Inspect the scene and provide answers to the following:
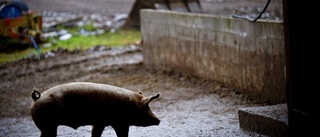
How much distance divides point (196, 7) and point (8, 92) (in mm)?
6019

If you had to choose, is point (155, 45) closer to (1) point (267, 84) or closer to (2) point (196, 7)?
(2) point (196, 7)

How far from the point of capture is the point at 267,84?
841 cm

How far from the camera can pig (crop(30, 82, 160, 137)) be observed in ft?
17.7

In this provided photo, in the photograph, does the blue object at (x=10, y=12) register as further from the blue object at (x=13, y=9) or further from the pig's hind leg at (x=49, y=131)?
the pig's hind leg at (x=49, y=131)

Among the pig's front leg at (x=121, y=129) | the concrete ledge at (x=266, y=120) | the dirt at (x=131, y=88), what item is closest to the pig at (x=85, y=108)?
the pig's front leg at (x=121, y=129)

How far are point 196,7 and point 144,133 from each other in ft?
27.3

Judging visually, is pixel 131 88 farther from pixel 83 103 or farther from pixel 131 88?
pixel 83 103

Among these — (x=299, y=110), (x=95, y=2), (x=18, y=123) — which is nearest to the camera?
(x=299, y=110)

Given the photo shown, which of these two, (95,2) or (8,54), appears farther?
(95,2)

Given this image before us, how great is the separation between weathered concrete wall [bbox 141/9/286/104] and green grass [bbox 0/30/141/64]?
11.6 feet

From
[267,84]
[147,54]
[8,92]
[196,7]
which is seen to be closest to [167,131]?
[267,84]

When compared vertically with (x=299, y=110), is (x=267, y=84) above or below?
below

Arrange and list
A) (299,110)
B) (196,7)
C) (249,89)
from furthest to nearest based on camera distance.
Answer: (196,7) → (249,89) → (299,110)

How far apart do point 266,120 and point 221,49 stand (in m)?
3.55
